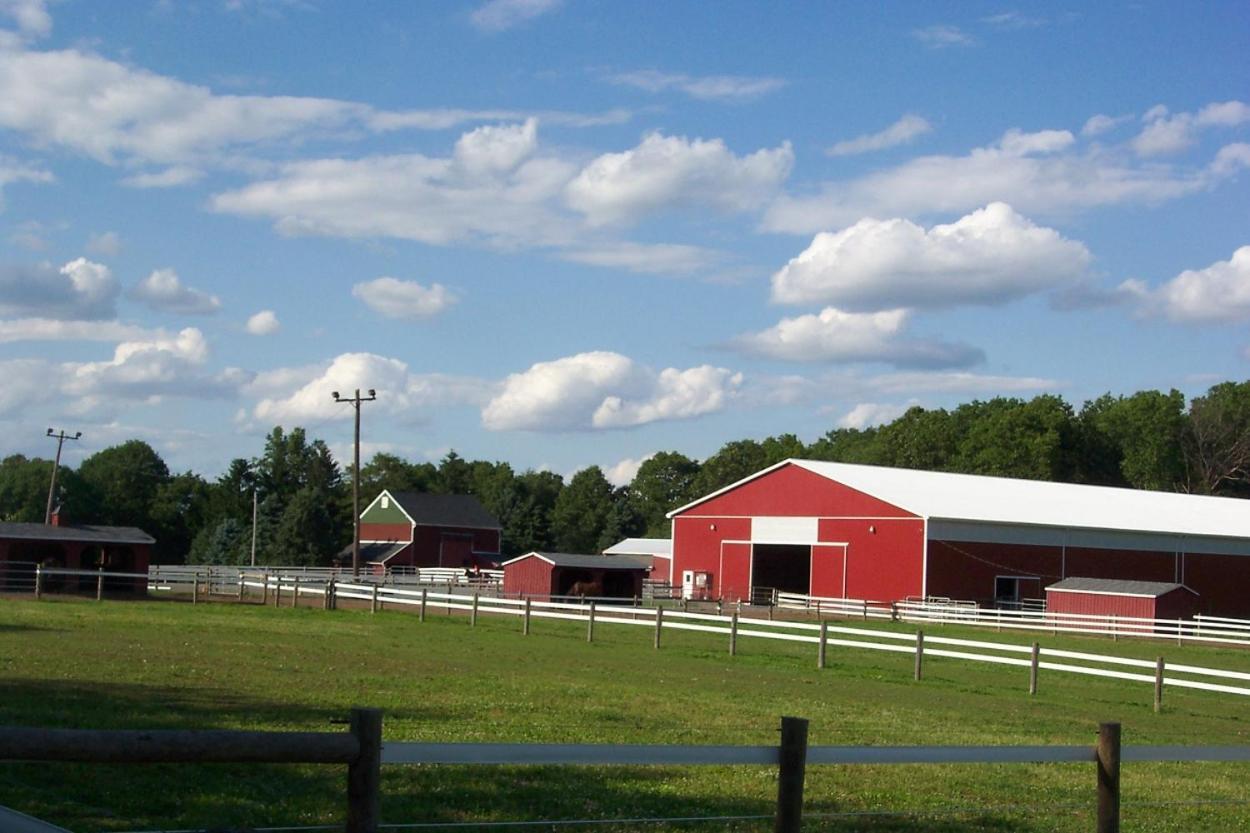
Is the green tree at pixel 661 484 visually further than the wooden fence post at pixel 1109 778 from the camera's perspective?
Yes

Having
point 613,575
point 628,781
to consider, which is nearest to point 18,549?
point 613,575

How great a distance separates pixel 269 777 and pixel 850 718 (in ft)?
28.9

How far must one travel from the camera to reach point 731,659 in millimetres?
28578

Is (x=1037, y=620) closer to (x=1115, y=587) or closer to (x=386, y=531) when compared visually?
(x=1115, y=587)

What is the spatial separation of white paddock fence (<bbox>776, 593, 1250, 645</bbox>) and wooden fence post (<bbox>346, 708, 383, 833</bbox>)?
43760mm

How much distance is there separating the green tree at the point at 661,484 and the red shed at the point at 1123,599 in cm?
9339

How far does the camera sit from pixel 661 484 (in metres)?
148

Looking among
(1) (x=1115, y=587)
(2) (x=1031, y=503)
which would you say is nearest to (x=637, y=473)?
(2) (x=1031, y=503)

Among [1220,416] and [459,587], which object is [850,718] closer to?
[459,587]

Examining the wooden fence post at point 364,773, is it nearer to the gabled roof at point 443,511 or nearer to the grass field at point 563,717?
the grass field at point 563,717

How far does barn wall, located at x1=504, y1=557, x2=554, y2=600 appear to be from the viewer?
54.9 meters

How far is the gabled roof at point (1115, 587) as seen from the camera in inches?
1986

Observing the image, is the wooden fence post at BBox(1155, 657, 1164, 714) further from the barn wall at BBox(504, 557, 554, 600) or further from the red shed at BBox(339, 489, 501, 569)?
the red shed at BBox(339, 489, 501, 569)

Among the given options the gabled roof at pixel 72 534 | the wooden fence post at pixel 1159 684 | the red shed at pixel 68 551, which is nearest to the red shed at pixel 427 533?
the red shed at pixel 68 551
